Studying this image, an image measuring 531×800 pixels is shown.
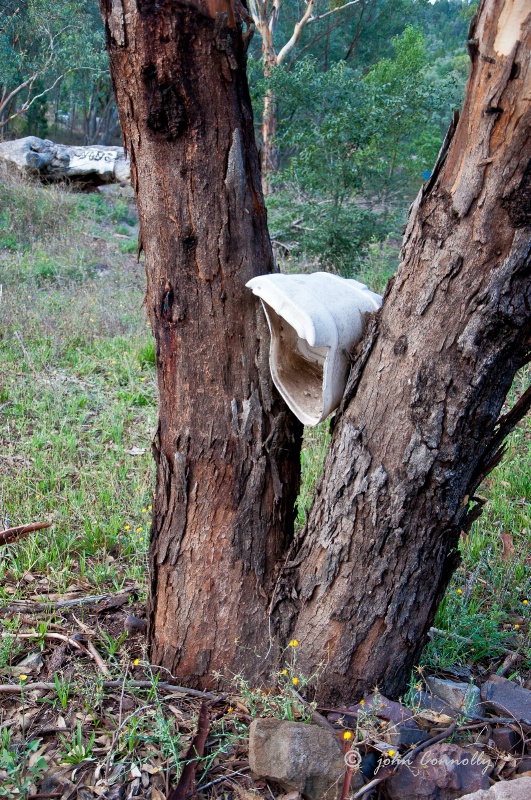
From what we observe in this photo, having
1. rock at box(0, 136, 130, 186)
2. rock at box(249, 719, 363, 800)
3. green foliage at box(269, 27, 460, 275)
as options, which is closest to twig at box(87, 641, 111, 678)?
rock at box(249, 719, 363, 800)

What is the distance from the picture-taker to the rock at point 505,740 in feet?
5.35

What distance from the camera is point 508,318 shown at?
4.30ft

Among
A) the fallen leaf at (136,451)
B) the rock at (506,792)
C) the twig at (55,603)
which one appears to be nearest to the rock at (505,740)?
the rock at (506,792)

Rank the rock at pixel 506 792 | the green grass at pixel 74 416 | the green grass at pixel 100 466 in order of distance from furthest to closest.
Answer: the green grass at pixel 74 416, the green grass at pixel 100 466, the rock at pixel 506 792

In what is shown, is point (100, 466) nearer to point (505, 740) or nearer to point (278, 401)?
point (278, 401)

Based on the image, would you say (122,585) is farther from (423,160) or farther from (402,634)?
(423,160)

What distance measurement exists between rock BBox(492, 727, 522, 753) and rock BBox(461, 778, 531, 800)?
26 centimetres

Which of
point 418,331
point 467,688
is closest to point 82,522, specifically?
point 467,688

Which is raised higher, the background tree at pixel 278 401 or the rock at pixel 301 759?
the background tree at pixel 278 401

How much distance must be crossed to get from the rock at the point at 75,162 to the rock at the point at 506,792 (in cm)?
1320

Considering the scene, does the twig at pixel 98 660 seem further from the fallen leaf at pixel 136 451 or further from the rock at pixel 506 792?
the fallen leaf at pixel 136 451

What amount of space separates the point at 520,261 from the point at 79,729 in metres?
1.60

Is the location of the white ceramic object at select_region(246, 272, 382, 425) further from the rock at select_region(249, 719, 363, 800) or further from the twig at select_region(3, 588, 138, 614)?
the twig at select_region(3, 588, 138, 614)

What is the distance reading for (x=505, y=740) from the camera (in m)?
1.64
